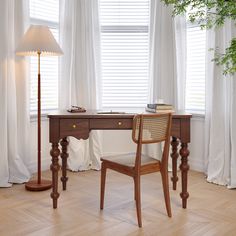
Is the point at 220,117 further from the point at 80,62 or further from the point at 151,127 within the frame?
the point at 80,62

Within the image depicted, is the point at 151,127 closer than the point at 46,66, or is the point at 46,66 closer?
the point at 151,127

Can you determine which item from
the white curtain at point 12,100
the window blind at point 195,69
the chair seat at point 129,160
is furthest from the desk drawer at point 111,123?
→ the window blind at point 195,69

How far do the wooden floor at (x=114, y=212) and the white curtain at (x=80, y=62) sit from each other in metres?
0.62

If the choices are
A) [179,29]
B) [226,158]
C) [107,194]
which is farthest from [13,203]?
[179,29]

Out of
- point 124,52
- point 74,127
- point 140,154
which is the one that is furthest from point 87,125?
point 124,52

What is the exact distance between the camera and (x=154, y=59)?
4266 millimetres

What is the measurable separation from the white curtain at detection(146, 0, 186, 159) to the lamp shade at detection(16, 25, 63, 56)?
54.1 inches

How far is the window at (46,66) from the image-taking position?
161 inches

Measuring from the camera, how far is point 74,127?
283 centimetres

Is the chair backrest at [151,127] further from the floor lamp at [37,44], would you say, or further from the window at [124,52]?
the window at [124,52]

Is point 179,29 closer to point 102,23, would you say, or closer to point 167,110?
point 102,23

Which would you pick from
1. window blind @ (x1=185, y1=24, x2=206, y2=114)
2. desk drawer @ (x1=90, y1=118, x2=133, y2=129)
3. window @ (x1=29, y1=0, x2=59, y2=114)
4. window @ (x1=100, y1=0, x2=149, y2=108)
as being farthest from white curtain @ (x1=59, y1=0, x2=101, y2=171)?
desk drawer @ (x1=90, y1=118, x2=133, y2=129)

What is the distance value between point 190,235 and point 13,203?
1.58m

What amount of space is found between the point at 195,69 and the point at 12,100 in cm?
221
